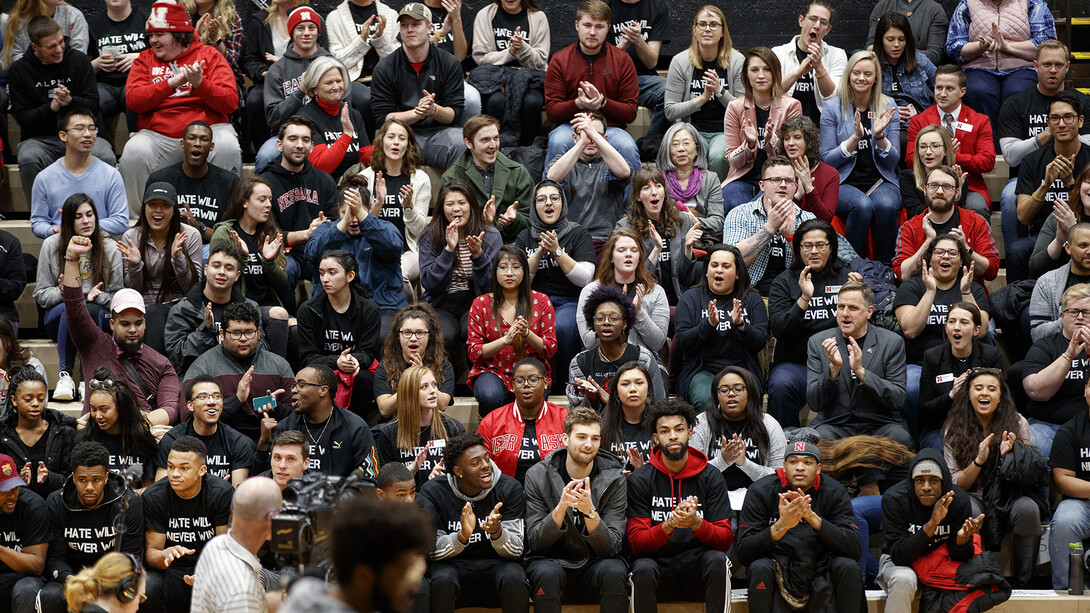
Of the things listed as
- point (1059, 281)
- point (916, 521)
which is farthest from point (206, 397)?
point (1059, 281)

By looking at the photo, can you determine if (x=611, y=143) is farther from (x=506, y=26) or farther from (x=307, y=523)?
(x=307, y=523)

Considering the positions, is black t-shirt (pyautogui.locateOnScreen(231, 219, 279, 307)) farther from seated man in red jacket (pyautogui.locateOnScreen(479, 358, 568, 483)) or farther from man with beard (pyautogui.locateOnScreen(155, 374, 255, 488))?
seated man in red jacket (pyautogui.locateOnScreen(479, 358, 568, 483))

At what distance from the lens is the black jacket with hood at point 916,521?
276 inches

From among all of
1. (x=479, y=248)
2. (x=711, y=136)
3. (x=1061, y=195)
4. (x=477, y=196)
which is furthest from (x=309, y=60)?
(x=1061, y=195)

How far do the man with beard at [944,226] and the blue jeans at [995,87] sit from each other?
1774 mm

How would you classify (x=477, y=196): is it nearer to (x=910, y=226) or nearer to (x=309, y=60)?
(x=309, y=60)

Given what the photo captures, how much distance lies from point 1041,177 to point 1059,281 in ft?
4.09

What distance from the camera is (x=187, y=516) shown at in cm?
692

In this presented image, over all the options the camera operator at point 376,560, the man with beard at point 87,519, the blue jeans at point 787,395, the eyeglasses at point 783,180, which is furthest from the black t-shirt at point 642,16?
the camera operator at point 376,560

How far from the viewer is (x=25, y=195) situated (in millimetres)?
9852

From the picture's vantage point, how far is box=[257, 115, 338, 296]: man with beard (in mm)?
8836

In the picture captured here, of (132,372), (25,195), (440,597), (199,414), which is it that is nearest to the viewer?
(440,597)

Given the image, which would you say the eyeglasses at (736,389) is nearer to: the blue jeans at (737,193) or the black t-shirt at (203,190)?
the blue jeans at (737,193)

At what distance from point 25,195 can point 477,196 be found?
3.58 meters
